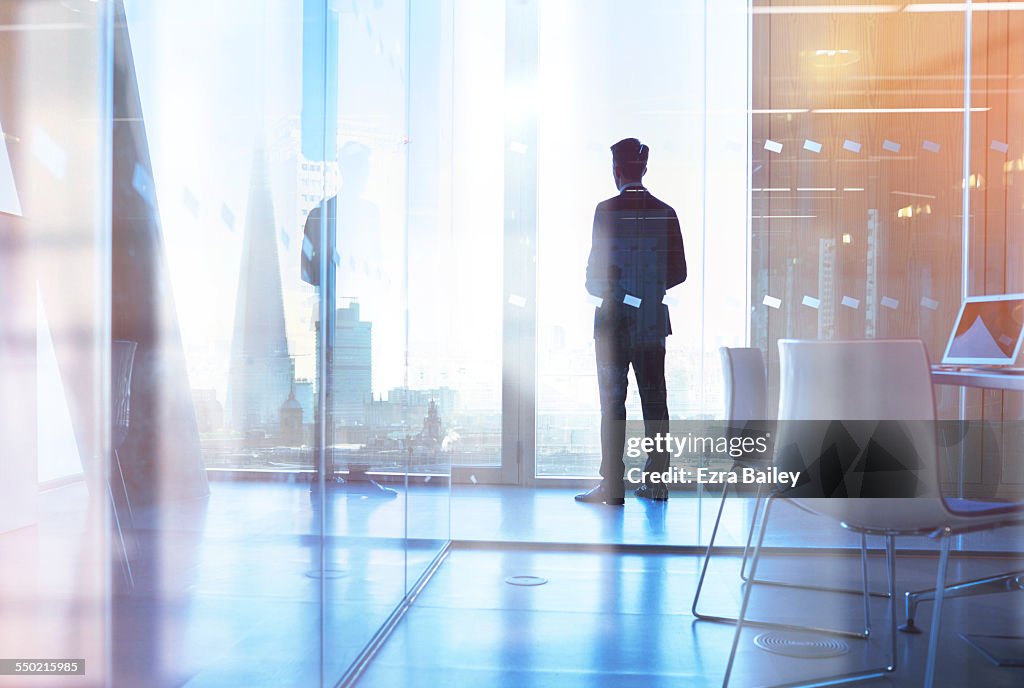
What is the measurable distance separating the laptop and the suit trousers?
1202 mm

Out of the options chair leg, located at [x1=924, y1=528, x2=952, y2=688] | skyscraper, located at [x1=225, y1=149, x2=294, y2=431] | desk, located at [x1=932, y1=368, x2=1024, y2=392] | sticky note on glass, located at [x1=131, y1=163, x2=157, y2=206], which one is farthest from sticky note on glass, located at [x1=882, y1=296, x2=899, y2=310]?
sticky note on glass, located at [x1=131, y1=163, x2=157, y2=206]

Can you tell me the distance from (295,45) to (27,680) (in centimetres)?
141

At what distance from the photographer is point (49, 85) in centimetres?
144

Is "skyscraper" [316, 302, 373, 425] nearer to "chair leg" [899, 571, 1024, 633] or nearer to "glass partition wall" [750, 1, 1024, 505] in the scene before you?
"glass partition wall" [750, 1, 1024, 505]

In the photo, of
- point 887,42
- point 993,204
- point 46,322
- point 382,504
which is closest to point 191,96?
point 46,322

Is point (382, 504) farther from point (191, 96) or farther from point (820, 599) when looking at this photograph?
point (820, 599)

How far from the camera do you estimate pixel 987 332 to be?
3240 millimetres

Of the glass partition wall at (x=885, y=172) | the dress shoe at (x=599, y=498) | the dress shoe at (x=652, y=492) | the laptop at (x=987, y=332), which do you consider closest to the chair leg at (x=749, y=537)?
the dress shoe at (x=652, y=492)

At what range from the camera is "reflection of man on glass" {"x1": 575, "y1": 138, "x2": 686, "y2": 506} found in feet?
11.0

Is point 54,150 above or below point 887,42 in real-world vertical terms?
below

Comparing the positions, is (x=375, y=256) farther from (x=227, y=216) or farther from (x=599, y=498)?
(x=599, y=498)

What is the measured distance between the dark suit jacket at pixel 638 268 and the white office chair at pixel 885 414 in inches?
48.5


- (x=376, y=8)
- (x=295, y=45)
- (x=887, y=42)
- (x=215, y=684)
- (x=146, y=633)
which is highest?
(x=887, y=42)

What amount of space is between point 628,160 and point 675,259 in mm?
480
